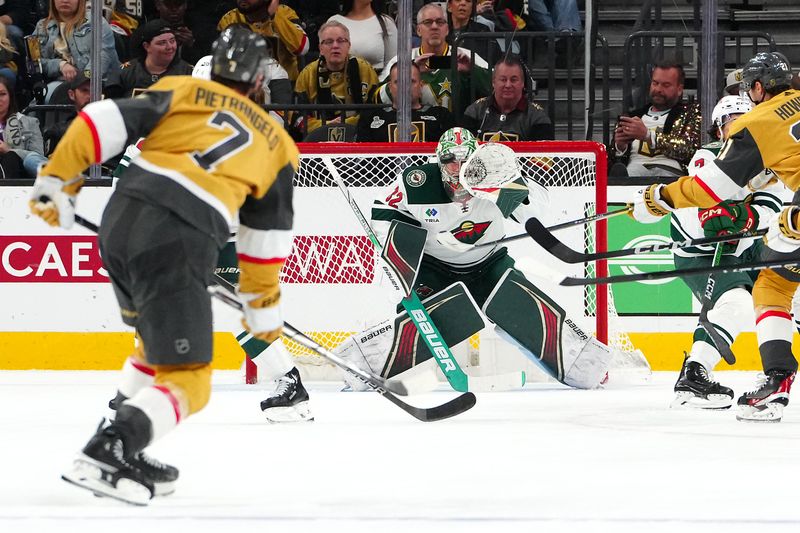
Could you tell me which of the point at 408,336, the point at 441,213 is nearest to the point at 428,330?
the point at 408,336

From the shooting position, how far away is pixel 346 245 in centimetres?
543

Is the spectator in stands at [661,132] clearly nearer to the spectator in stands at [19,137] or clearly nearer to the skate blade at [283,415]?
the skate blade at [283,415]

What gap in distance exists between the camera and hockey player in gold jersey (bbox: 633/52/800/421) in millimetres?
3857

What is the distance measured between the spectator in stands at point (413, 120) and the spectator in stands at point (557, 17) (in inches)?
42.3

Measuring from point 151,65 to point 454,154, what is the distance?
2.25 meters

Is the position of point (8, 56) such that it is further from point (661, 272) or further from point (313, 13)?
point (661, 272)

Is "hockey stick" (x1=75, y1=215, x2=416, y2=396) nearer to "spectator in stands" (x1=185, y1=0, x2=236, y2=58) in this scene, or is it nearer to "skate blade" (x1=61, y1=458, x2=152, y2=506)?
"skate blade" (x1=61, y1=458, x2=152, y2=506)

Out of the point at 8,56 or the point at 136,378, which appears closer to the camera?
the point at 136,378

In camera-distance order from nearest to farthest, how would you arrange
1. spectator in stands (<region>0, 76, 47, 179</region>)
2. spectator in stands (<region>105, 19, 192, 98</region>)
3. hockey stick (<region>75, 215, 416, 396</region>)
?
hockey stick (<region>75, 215, 416, 396</region>)
spectator in stands (<region>0, 76, 47, 179</region>)
spectator in stands (<region>105, 19, 192, 98</region>)

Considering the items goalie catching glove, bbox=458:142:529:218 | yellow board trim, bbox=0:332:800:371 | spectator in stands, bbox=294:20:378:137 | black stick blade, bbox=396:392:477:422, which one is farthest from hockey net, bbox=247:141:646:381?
black stick blade, bbox=396:392:477:422

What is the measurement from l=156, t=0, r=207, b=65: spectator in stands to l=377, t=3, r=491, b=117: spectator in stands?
110 centimetres

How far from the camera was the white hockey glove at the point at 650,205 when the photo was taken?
4250 mm

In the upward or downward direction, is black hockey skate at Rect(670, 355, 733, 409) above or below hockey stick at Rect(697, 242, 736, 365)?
below

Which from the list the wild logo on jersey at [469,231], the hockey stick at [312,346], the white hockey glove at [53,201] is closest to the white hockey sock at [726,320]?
the wild logo on jersey at [469,231]
